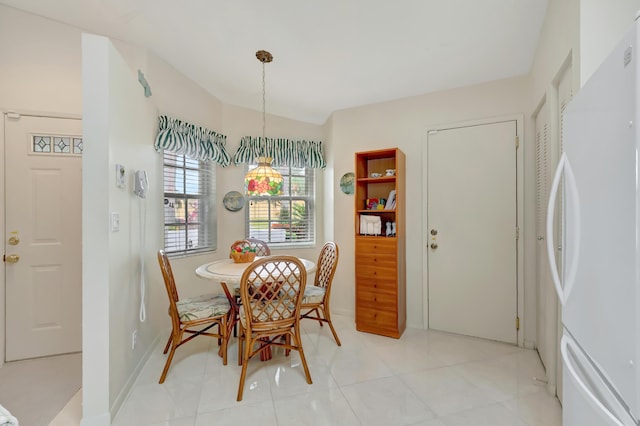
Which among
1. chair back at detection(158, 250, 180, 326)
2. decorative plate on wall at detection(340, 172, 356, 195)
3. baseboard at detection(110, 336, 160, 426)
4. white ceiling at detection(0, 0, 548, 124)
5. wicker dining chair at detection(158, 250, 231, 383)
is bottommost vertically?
baseboard at detection(110, 336, 160, 426)

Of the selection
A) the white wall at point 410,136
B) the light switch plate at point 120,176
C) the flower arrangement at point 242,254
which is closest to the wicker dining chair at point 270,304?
the flower arrangement at point 242,254

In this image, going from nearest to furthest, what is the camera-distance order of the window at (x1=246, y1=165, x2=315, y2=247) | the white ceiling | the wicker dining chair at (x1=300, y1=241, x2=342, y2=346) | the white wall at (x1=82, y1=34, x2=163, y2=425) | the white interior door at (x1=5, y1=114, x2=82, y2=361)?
1. the white wall at (x1=82, y1=34, x2=163, y2=425)
2. the white ceiling
3. the white interior door at (x1=5, y1=114, x2=82, y2=361)
4. the wicker dining chair at (x1=300, y1=241, x2=342, y2=346)
5. the window at (x1=246, y1=165, x2=315, y2=247)

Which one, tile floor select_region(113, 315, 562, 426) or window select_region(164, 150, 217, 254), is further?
window select_region(164, 150, 217, 254)

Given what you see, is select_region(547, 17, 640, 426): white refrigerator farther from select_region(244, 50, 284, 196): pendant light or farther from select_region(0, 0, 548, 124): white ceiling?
select_region(244, 50, 284, 196): pendant light

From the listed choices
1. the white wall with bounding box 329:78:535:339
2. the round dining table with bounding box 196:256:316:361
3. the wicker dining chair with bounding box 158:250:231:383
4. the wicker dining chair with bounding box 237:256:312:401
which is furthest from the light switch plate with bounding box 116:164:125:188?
the white wall with bounding box 329:78:535:339

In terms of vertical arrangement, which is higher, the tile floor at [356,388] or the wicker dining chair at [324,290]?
the wicker dining chair at [324,290]

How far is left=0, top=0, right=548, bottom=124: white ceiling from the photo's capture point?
1947 millimetres

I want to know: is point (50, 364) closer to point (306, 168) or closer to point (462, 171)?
point (306, 168)

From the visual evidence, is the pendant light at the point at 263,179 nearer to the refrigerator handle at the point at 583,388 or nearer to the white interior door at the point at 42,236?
the white interior door at the point at 42,236

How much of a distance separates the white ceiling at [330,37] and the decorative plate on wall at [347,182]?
36.2 inches

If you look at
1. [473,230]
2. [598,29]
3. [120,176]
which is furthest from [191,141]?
[598,29]

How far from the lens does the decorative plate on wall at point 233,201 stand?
3.58 metres

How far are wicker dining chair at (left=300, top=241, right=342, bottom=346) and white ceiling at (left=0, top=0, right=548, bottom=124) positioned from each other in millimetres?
1671

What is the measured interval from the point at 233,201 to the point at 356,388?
8.13ft
